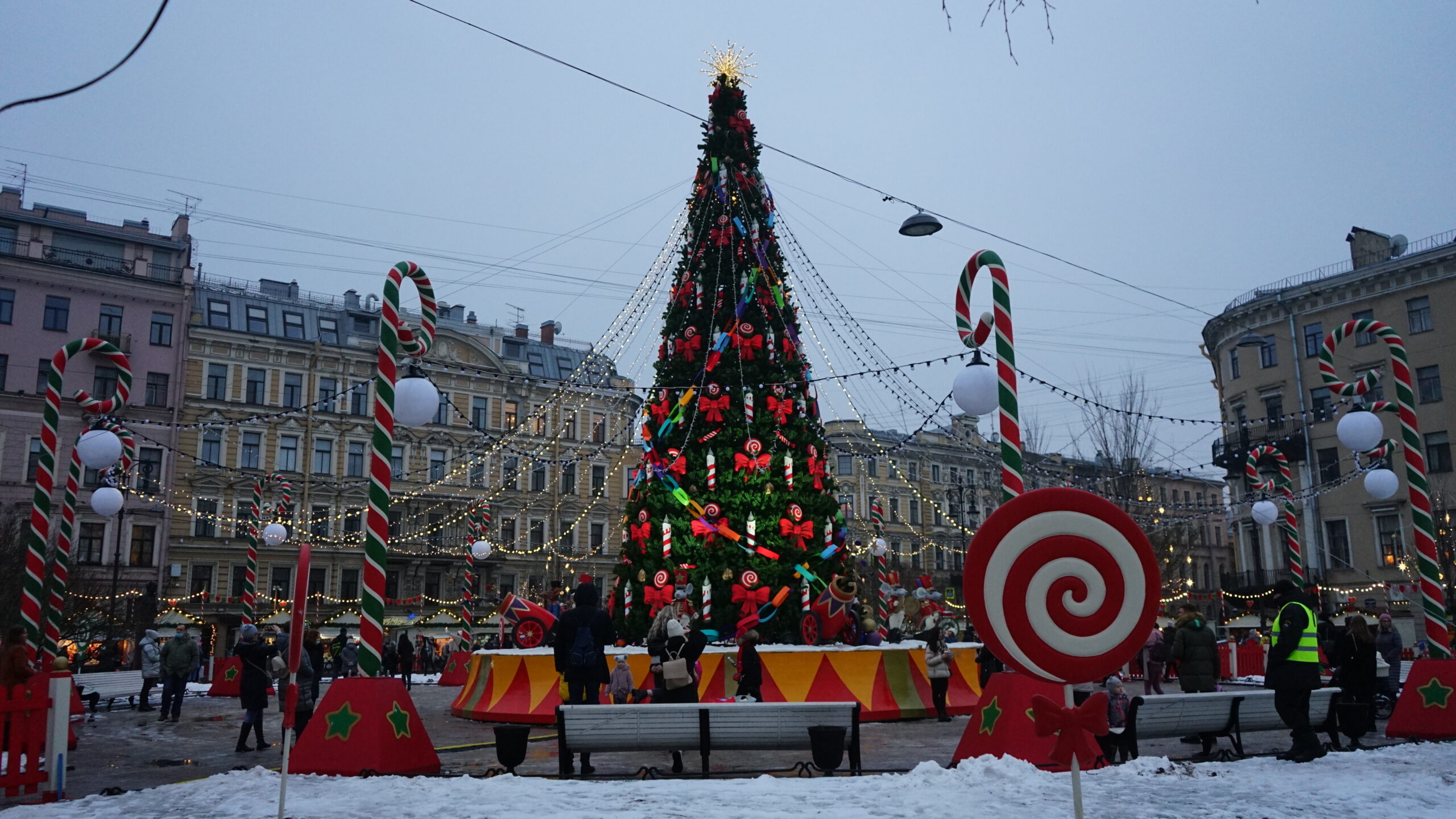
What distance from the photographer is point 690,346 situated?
745 inches

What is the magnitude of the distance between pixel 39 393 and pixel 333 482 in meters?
12.3

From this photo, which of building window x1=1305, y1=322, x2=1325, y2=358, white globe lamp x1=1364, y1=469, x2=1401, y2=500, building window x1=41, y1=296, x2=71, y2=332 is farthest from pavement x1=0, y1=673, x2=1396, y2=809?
building window x1=41, y1=296, x2=71, y2=332

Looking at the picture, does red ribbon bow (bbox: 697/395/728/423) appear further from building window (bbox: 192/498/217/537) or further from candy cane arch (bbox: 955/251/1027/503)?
building window (bbox: 192/498/217/537)

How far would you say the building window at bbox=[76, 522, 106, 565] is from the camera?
44.1 m

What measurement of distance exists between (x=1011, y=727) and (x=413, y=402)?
21.7 feet

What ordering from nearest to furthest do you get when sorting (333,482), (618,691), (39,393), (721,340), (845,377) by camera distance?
(618,691) < (845,377) < (721,340) < (39,393) < (333,482)

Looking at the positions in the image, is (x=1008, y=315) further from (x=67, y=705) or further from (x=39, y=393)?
(x=39, y=393)

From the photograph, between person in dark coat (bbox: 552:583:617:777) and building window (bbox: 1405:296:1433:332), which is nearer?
person in dark coat (bbox: 552:583:617:777)

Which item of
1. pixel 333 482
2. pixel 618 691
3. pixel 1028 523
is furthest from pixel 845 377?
pixel 333 482

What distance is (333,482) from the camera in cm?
5091

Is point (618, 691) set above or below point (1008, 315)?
below

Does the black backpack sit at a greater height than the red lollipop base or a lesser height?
greater

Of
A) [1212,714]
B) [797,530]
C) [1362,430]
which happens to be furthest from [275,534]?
[1362,430]

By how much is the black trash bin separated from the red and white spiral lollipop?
12.9 feet
